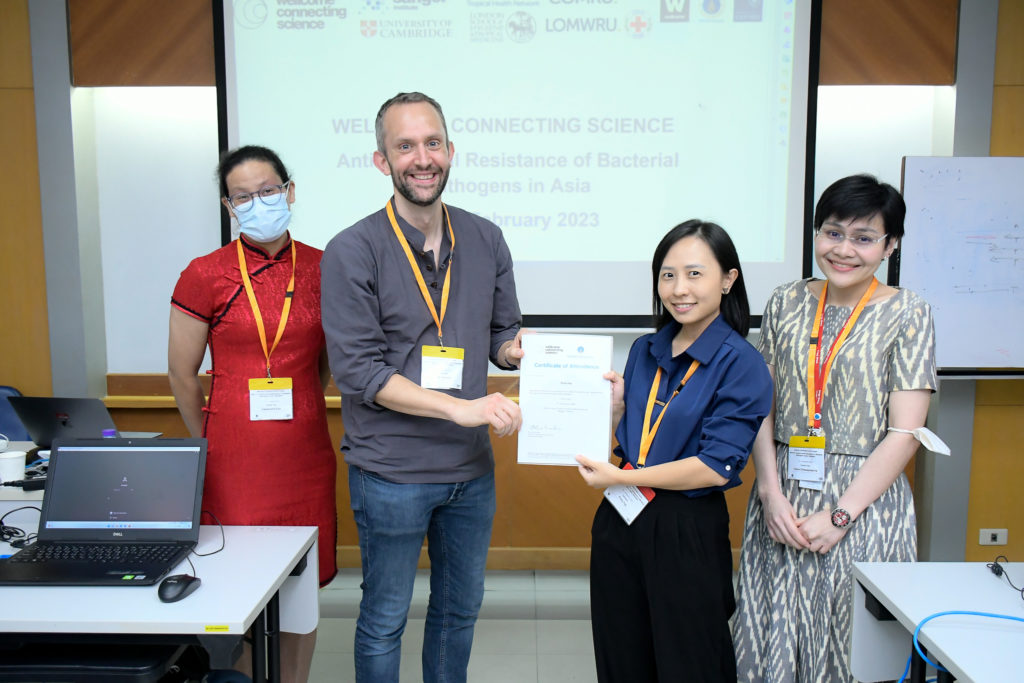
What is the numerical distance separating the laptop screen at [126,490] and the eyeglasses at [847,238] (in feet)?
5.52

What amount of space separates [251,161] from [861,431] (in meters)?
1.82

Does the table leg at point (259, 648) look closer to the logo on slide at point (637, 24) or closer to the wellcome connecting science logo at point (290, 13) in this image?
the wellcome connecting science logo at point (290, 13)

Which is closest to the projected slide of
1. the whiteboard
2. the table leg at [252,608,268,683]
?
the whiteboard

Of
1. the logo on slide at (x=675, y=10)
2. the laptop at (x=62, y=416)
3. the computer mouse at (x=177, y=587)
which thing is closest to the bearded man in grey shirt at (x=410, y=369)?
the computer mouse at (x=177, y=587)

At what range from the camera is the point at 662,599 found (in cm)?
155

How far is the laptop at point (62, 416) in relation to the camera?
2344 millimetres

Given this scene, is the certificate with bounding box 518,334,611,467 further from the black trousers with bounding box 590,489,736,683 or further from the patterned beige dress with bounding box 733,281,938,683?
the patterned beige dress with bounding box 733,281,938,683

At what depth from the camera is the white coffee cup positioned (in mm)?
2238

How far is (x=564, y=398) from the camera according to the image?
5.41 ft

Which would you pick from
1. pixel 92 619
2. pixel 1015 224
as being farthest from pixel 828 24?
pixel 92 619

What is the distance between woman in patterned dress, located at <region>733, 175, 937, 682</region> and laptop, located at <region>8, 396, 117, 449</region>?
219 cm

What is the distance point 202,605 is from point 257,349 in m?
0.71

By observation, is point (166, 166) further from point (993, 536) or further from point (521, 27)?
point (993, 536)

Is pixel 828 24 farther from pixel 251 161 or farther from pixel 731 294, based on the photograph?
pixel 251 161
